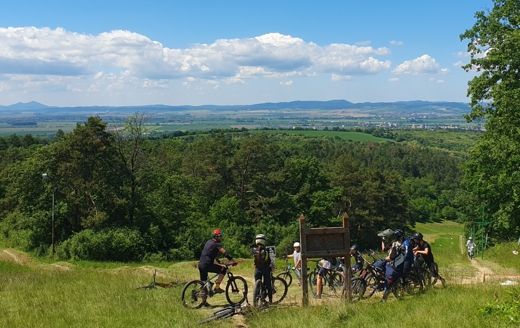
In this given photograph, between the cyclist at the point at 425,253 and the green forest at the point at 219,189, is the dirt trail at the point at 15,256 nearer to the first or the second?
the green forest at the point at 219,189

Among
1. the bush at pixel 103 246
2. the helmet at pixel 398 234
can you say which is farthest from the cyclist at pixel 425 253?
the bush at pixel 103 246

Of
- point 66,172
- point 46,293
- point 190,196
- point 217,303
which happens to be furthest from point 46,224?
point 217,303

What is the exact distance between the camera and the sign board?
36.1ft

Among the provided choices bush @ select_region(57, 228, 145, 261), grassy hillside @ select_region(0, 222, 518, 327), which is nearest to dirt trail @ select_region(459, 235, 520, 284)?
grassy hillside @ select_region(0, 222, 518, 327)

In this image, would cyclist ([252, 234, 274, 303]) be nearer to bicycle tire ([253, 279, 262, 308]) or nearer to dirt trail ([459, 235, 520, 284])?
bicycle tire ([253, 279, 262, 308])

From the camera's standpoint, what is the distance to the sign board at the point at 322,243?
36.1 feet

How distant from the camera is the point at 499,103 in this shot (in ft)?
67.4

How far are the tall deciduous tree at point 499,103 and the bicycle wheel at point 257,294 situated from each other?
13190mm

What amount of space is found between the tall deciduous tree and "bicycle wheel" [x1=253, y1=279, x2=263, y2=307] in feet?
43.3

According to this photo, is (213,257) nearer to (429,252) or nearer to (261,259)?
(261,259)

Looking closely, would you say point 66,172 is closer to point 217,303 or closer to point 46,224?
Result: point 46,224

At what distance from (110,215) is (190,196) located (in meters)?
10.4

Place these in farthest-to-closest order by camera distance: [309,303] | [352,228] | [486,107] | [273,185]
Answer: [352,228]
[273,185]
[486,107]
[309,303]

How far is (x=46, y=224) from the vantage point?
125ft
